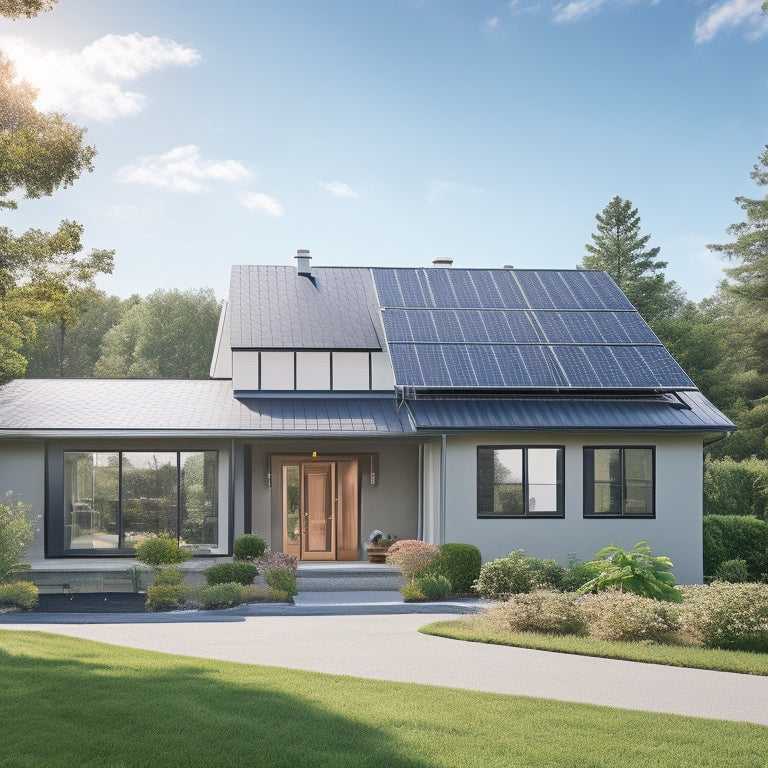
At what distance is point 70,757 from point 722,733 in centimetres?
520

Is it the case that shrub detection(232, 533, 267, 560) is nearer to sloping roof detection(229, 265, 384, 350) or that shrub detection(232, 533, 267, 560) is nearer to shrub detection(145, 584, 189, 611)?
shrub detection(145, 584, 189, 611)

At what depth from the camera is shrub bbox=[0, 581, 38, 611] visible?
600 inches

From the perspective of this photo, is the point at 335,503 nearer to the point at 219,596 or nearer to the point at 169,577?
the point at 169,577

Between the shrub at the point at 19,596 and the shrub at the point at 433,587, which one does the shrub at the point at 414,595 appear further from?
the shrub at the point at 19,596

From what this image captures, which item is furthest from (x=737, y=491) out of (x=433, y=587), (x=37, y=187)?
(x=37, y=187)

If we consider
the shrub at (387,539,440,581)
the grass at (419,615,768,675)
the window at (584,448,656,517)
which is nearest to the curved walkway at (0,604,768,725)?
the grass at (419,615,768,675)

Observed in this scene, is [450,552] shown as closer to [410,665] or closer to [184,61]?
[410,665]

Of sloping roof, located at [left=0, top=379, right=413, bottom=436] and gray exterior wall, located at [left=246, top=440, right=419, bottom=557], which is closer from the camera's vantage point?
sloping roof, located at [left=0, top=379, right=413, bottom=436]

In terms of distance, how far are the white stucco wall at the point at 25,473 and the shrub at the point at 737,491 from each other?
1736 cm

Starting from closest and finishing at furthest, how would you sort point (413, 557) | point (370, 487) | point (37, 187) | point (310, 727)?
point (310, 727) → point (37, 187) → point (413, 557) → point (370, 487)

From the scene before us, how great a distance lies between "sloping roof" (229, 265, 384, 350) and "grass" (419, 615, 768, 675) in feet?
32.6

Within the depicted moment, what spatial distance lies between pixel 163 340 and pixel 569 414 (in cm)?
3741

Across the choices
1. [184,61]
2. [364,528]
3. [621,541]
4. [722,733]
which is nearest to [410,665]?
[722,733]

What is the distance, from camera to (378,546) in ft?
65.9
